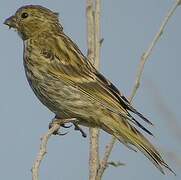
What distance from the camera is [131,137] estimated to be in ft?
17.1

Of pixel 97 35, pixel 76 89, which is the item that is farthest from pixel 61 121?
pixel 97 35

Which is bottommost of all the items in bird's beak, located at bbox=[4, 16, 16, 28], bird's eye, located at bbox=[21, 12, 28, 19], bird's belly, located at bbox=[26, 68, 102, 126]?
bird's belly, located at bbox=[26, 68, 102, 126]

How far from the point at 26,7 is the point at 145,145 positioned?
2.32 meters

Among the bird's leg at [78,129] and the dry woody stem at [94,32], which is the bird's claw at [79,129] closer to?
the bird's leg at [78,129]

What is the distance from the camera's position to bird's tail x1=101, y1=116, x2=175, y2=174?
4871mm

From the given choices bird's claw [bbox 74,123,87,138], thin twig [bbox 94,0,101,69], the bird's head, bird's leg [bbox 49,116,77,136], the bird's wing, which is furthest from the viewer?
the bird's head

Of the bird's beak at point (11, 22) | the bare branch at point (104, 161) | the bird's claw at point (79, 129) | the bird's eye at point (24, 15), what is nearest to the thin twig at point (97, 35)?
the bare branch at point (104, 161)

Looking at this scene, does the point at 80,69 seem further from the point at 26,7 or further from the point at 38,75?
the point at 26,7

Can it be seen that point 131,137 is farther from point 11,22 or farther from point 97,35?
point 11,22

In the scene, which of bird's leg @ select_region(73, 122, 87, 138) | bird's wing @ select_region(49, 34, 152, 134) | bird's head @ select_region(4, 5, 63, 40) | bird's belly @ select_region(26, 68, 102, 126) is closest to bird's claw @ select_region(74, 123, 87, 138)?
bird's leg @ select_region(73, 122, 87, 138)

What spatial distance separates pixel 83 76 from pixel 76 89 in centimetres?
17

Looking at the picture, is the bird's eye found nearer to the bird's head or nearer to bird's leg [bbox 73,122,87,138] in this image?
the bird's head

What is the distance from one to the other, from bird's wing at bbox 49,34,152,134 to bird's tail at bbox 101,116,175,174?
0.14 m

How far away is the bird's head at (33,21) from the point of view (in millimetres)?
6424
